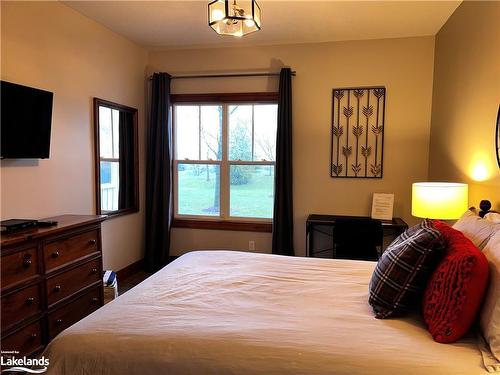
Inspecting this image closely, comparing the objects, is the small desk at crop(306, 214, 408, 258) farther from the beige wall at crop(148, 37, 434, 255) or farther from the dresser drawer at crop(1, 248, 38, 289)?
the dresser drawer at crop(1, 248, 38, 289)

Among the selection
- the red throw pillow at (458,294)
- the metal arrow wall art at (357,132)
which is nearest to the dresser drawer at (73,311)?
the red throw pillow at (458,294)

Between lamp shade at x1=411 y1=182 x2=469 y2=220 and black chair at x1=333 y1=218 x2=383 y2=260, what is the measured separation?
2.83 feet

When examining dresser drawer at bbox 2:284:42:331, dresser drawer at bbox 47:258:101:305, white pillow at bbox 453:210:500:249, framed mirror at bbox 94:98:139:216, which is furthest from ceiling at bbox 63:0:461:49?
dresser drawer at bbox 2:284:42:331

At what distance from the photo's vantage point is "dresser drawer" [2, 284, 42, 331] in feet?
7.05

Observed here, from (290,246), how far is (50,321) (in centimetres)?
256

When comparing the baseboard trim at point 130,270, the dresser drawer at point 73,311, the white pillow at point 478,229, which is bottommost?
the baseboard trim at point 130,270

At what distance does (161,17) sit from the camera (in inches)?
138

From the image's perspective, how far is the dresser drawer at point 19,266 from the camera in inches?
84.0

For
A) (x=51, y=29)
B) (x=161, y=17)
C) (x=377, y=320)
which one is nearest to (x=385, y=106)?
(x=161, y=17)

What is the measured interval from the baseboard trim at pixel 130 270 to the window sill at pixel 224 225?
0.63 meters

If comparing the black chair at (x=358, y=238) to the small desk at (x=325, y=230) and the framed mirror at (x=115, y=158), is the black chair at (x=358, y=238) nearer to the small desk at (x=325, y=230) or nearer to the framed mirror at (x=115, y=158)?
the small desk at (x=325, y=230)

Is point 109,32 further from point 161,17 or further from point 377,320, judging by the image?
point 377,320

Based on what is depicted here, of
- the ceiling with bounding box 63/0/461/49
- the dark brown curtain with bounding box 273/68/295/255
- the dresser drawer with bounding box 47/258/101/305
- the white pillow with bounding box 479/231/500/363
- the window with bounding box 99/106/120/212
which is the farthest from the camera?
the dark brown curtain with bounding box 273/68/295/255

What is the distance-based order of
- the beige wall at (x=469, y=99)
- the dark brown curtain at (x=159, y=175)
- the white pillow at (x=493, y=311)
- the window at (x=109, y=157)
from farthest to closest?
the dark brown curtain at (x=159, y=175), the window at (x=109, y=157), the beige wall at (x=469, y=99), the white pillow at (x=493, y=311)
